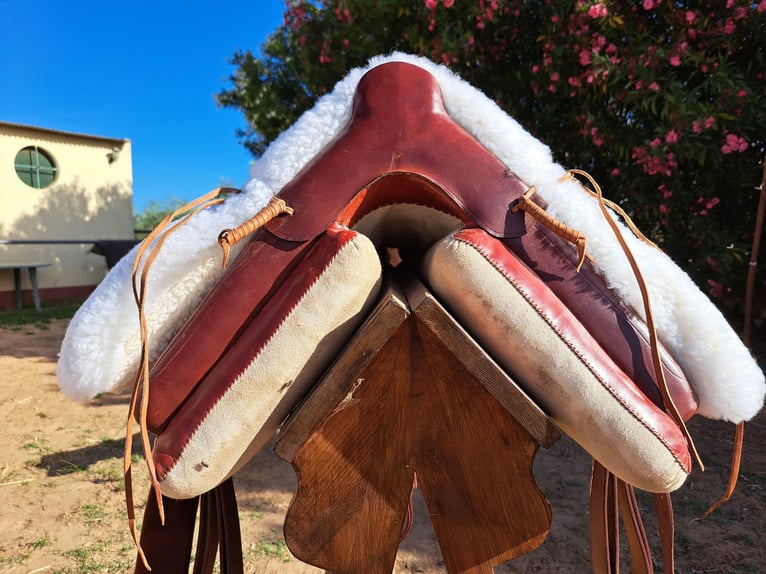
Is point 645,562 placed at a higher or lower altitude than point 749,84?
lower

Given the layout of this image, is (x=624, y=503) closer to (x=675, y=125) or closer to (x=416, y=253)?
(x=416, y=253)

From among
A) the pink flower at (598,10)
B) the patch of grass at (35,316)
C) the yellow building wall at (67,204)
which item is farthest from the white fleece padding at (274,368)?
the yellow building wall at (67,204)

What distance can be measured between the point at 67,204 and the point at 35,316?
2.55 m

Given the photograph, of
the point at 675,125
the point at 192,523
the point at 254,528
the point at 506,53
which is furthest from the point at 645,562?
the point at 506,53

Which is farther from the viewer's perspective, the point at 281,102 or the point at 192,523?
the point at 281,102

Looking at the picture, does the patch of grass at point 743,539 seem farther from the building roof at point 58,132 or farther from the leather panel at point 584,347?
the building roof at point 58,132

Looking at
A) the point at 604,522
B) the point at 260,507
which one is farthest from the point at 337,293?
the point at 260,507

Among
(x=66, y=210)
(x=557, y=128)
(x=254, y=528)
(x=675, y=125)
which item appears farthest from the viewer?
(x=66, y=210)

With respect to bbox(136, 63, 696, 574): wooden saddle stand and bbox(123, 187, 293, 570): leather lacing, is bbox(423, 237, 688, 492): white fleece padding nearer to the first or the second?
bbox(136, 63, 696, 574): wooden saddle stand

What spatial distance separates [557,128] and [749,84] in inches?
35.6

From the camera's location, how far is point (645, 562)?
830 mm

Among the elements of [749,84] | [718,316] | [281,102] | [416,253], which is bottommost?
[718,316]

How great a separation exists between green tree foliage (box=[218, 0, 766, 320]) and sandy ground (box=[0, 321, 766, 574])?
3.29 feet

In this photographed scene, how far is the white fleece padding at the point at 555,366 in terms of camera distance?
58 centimetres
